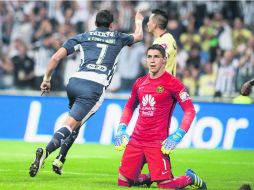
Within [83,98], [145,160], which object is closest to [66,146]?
[83,98]

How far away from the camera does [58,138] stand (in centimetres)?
1170

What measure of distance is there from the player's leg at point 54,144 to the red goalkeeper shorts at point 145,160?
1001mm

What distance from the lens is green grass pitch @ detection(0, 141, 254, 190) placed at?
1138 cm

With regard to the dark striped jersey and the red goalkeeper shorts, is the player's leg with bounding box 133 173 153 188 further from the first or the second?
the dark striped jersey

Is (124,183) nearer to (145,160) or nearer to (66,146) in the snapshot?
(145,160)

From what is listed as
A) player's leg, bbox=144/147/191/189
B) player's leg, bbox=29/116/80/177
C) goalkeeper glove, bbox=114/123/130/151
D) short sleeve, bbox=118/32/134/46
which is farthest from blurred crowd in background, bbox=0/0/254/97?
goalkeeper glove, bbox=114/123/130/151

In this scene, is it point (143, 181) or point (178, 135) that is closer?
point (178, 135)

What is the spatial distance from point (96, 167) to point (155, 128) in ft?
11.4

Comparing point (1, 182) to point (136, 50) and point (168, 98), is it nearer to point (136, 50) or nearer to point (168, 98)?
point (168, 98)

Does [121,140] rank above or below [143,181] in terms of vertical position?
above

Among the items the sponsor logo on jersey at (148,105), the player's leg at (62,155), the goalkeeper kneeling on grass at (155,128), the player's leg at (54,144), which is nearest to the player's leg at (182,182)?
the goalkeeper kneeling on grass at (155,128)

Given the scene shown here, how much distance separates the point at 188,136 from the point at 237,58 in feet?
14.8

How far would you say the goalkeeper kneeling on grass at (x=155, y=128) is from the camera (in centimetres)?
1089

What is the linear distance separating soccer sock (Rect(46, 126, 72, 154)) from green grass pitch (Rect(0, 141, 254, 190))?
45cm
